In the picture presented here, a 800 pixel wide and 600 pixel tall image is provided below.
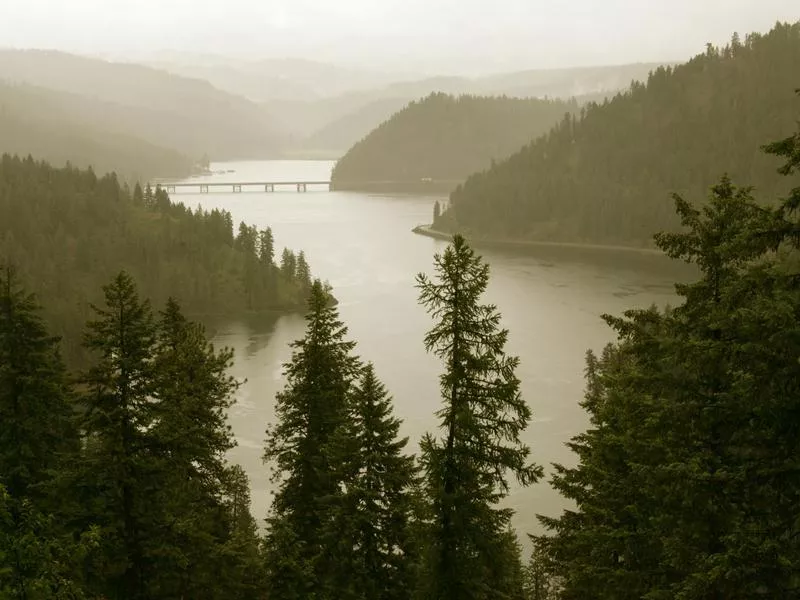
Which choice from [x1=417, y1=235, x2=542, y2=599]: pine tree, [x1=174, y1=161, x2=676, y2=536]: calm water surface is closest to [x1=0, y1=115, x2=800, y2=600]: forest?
[x1=417, y1=235, x2=542, y2=599]: pine tree

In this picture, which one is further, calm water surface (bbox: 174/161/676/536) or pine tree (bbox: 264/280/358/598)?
calm water surface (bbox: 174/161/676/536)

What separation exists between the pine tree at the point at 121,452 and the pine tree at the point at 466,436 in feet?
26.6

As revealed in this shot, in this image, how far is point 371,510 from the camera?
24.1 metres

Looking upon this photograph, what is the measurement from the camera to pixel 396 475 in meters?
24.3

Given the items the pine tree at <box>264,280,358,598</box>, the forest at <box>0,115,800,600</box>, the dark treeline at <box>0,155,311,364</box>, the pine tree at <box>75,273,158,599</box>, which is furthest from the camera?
the dark treeline at <box>0,155,311,364</box>

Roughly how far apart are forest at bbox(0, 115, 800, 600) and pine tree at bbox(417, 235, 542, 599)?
60 millimetres

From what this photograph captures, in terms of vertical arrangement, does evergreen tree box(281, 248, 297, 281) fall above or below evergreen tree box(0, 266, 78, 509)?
below

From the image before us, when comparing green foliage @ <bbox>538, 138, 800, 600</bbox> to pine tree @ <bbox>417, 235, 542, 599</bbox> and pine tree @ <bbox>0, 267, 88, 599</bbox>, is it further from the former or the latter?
pine tree @ <bbox>0, 267, 88, 599</bbox>

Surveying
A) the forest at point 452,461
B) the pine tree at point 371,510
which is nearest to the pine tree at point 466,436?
the forest at point 452,461

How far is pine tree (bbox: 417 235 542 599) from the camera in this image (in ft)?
67.0

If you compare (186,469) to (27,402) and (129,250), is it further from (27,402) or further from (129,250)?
(129,250)

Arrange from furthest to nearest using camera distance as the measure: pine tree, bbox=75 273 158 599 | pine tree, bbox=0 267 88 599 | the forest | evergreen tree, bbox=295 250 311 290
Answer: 1. evergreen tree, bbox=295 250 311 290
2. pine tree, bbox=0 267 88 599
3. pine tree, bbox=75 273 158 599
4. the forest

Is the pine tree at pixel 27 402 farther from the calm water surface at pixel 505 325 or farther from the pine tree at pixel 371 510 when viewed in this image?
the calm water surface at pixel 505 325

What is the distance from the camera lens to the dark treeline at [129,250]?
477ft
